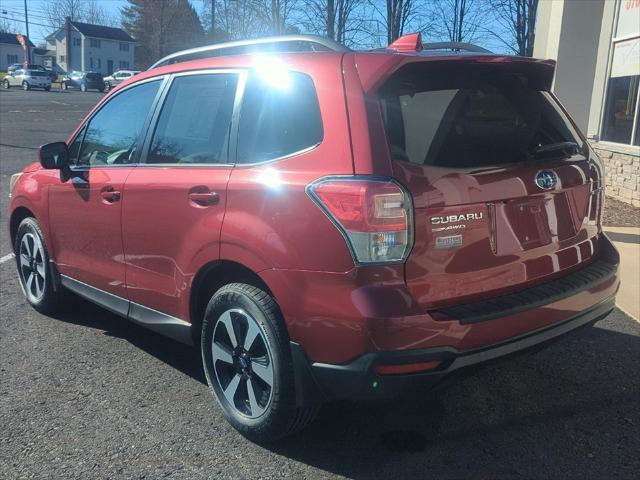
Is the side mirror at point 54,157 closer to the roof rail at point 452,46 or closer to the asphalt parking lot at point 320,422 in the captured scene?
the asphalt parking lot at point 320,422

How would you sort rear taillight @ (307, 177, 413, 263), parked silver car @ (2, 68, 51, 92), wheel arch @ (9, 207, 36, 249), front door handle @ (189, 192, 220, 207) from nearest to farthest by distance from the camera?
rear taillight @ (307, 177, 413, 263) < front door handle @ (189, 192, 220, 207) < wheel arch @ (9, 207, 36, 249) < parked silver car @ (2, 68, 51, 92)

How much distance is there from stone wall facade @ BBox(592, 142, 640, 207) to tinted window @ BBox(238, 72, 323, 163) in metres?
7.29

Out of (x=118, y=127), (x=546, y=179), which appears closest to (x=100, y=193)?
(x=118, y=127)

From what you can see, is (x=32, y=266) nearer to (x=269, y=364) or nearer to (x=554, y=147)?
(x=269, y=364)

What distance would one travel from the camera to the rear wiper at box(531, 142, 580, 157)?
10.3 feet

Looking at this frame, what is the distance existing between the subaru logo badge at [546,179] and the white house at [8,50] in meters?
105

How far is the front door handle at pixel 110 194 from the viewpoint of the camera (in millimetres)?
3828

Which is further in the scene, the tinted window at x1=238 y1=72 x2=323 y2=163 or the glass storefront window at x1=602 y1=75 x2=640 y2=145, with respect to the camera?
the glass storefront window at x1=602 y1=75 x2=640 y2=145

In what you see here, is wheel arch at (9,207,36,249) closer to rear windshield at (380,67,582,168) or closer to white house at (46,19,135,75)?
rear windshield at (380,67,582,168)

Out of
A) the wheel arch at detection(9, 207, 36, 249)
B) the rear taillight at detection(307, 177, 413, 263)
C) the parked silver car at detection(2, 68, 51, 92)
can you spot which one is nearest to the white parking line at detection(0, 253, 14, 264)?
the wheel arch at detection(9, 207, 36, 249)

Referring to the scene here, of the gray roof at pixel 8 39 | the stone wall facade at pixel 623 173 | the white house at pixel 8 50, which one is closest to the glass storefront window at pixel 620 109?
the stone wall facade at pixel 623 173

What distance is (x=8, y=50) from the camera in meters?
94.4

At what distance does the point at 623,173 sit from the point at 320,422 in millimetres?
8009

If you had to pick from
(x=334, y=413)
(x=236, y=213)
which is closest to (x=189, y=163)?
(x=236, y=213)
